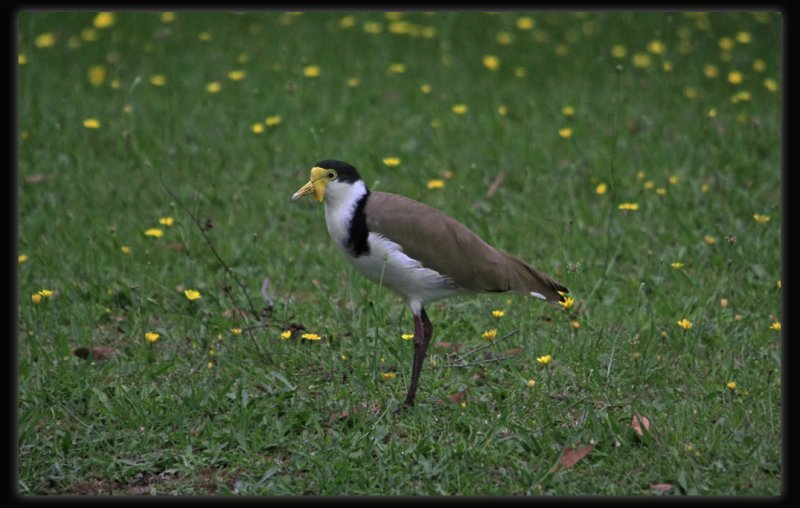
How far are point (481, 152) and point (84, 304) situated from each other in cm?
299

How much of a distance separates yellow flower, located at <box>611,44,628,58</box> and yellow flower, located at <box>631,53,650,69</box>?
10cm

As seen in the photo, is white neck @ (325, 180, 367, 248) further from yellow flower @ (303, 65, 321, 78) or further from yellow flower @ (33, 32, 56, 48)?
yellow flower @ (33, 32, 56, 48)

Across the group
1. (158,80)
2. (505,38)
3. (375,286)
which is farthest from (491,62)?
(375,286)

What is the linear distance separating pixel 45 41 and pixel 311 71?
8.13ft

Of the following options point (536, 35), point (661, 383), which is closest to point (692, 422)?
point (661, 383)

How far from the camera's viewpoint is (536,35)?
31.3 ft

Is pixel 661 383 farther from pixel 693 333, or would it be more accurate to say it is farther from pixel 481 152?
pixel 481 152

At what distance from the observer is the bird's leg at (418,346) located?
4734mm

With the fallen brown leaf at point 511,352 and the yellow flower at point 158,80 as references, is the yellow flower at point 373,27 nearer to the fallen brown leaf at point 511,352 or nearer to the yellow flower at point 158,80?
the yellow flower at point 158,80

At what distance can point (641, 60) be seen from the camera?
885 cm

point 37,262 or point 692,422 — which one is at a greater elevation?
point 692,422

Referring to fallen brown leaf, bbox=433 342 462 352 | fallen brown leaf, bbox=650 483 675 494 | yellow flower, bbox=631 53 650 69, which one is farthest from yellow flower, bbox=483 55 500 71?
fallen brown leaf, bbox=650 483 675 494

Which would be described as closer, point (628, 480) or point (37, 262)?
point (628, 480)

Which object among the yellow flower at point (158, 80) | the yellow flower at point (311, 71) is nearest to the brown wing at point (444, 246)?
the yellow flower at point (311, 71)
